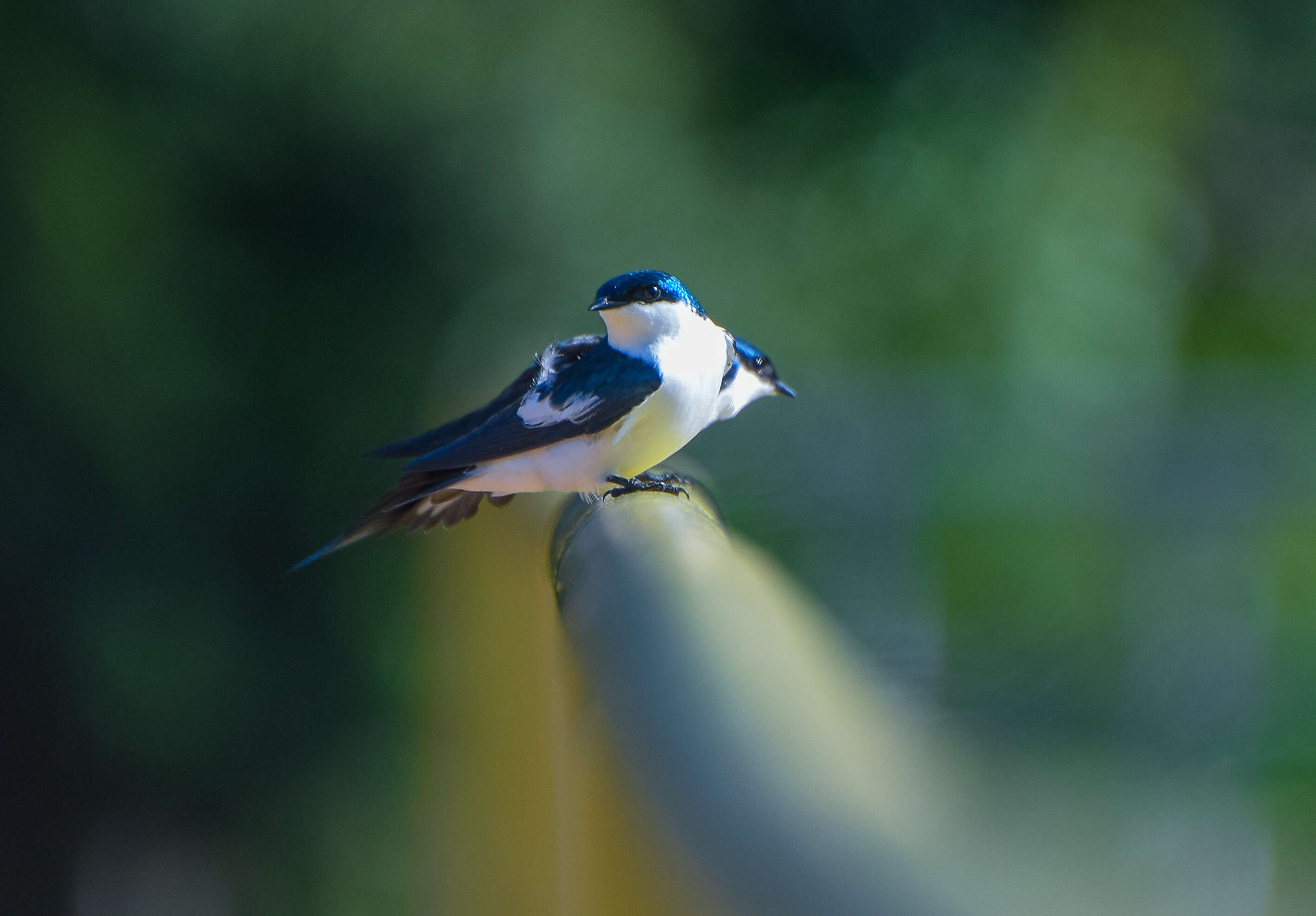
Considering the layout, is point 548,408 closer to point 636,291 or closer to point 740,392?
point 636,291

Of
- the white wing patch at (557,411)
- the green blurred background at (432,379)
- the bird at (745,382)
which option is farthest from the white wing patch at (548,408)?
the green blurred background at (432,379)

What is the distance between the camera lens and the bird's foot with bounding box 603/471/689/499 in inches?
44.9

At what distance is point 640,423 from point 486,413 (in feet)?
0.80

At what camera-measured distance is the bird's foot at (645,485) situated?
44.9 inches

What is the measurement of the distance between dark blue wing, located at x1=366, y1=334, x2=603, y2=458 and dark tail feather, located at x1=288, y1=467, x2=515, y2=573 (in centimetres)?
7

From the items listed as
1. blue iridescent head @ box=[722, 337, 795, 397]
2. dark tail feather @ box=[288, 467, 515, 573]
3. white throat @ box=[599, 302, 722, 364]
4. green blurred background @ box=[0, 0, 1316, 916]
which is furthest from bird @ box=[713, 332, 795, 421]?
green blurred background @ box=[0, 0, 1316, 916]

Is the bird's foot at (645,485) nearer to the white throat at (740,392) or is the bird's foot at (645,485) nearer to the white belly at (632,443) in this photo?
the white belly at (632,443)

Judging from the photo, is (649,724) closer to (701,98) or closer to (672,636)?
(672,636)

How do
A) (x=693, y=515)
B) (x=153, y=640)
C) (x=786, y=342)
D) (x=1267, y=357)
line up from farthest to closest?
1. (x=1267, y=357)
2. (x=786, y=342)
3. (x=153, y=640)
4. (x=693, y=515)

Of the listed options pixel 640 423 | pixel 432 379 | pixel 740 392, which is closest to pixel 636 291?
pixel 640 423

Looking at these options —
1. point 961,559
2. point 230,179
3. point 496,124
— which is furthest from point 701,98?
point 961,559

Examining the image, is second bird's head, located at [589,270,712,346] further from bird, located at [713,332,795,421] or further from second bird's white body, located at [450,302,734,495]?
bird, located at [713,332,795,421]

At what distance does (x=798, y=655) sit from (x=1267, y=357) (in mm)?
3711

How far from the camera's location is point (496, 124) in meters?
3.07
